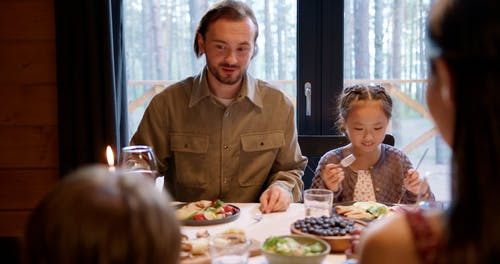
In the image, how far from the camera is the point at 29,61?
2801 millimetres

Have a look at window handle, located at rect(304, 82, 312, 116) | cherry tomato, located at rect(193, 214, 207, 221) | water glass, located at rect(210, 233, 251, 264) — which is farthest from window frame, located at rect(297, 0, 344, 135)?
water glass, located at rect(210, 233, 251, 264)

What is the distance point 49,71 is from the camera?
2.79m

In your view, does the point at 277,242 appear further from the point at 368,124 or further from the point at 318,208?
the point at 368,124

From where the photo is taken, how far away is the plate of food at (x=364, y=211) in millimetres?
1684

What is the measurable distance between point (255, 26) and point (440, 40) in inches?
70.0

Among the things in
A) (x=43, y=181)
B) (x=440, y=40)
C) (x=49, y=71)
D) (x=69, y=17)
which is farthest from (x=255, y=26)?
(x=440, y=40)

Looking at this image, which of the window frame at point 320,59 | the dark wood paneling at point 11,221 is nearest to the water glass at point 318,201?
the window frame at point 320,59

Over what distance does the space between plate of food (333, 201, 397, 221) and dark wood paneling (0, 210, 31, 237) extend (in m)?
1.91

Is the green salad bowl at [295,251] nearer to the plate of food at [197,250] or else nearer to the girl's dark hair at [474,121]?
the plate of food at [197,250]

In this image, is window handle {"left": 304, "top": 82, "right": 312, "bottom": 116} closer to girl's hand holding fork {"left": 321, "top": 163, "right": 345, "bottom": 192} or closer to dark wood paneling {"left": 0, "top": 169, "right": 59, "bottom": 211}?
girl's hand holding fork {"left": 321, "top": 163, "right": 345, "bottom": 192}

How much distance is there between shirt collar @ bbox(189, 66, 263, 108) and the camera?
2.36 m

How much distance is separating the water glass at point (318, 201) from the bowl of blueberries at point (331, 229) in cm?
16

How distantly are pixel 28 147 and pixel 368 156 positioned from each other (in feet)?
5.88

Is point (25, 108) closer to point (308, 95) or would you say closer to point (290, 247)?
point (308, 95)
